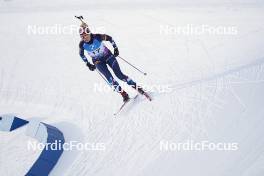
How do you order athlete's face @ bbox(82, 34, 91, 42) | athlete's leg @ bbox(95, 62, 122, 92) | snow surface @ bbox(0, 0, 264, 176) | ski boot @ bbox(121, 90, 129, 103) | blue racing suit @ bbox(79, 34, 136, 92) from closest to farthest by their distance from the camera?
1. snow surface @ bbox(0, 0, 264, 176)
2. athlete's face @ bbox(82, 34, 91, 42)
3. blue racing suit @ bbox(79, 34, 136, 92)
4. athlete's leg @ bbox(95, 62, 122, 92)
5. ski boot @ bbox(121, 90, 129, 103)

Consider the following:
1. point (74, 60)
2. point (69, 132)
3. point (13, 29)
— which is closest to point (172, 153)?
point (69, 132)

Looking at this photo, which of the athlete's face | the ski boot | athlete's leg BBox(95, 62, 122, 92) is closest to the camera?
the athlete's face

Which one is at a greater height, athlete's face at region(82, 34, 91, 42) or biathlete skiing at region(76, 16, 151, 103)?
athlete's face at region(82, 34, 91, 42)

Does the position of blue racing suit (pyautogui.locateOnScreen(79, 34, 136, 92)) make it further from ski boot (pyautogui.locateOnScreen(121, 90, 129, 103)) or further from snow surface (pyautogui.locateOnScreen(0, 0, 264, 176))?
snow surface (pyautogui.locateOnScreen(0, 0, 264, 176))

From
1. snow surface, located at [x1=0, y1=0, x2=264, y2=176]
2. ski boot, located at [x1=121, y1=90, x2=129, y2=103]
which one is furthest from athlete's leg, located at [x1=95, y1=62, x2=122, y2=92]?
snow surface, located at [x1=0, y1=0, x2=264, y2=176]

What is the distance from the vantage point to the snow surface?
7.01 metres

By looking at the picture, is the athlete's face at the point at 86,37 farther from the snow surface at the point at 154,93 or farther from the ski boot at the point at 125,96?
the snow surface at the point at 154,93

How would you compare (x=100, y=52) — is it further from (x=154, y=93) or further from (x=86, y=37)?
(x=154, y=93)

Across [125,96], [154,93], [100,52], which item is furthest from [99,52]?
[154,93]

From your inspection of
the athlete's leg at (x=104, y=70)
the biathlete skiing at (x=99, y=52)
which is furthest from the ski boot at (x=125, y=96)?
the athlete's leg at (x=104, y=70)

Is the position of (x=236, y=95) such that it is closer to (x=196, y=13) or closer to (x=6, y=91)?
(x=196, y=13)

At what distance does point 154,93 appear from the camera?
340 inches

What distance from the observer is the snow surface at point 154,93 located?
276 inches

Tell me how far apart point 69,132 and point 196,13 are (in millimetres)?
5583
